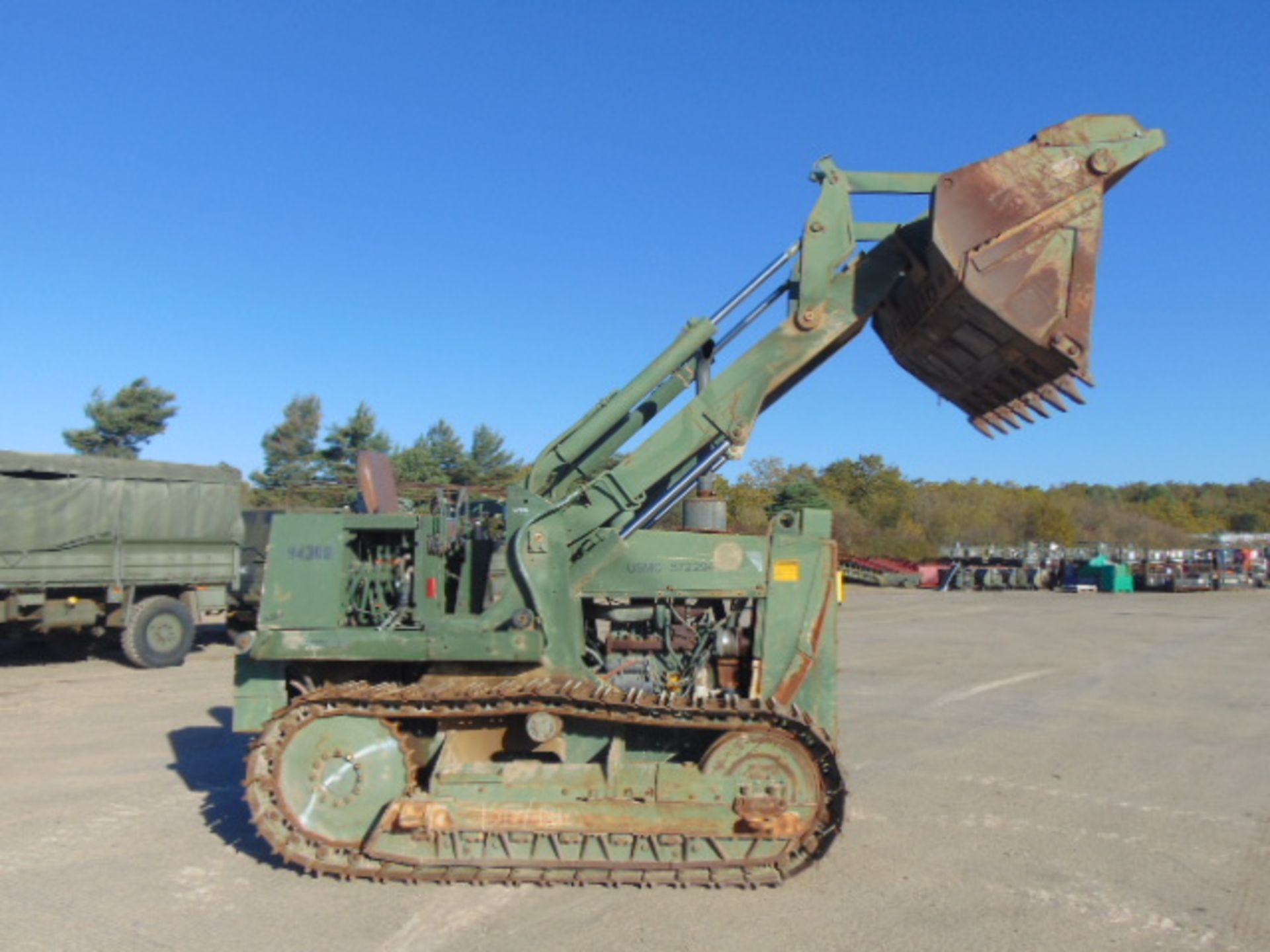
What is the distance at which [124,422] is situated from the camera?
128ft

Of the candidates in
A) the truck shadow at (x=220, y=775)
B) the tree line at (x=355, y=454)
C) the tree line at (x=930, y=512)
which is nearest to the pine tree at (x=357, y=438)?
the tree line at (x=355, y=454)

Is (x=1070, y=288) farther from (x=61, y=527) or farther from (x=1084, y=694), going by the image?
(x=61, y=527)

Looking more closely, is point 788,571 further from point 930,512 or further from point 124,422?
point 930,512

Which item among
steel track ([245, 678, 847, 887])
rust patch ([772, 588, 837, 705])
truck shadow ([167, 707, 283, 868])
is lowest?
truck shadow ([167, 707, 283, 868])

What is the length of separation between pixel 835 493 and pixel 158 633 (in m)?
55.1

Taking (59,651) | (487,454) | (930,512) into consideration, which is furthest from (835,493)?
(59,651)

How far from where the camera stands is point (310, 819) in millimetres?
5949

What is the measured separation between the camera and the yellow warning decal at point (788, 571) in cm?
645

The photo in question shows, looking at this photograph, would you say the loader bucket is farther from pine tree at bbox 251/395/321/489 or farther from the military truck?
pine tree at bbox 251/395/321/489

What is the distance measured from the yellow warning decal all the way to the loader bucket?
179 centimetres

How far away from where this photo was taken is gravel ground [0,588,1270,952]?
5.09 m

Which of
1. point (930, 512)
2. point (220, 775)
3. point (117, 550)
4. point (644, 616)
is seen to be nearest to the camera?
point (644, 616)

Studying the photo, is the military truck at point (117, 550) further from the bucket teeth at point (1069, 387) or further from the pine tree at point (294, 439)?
the pine tree at point (294, 439)

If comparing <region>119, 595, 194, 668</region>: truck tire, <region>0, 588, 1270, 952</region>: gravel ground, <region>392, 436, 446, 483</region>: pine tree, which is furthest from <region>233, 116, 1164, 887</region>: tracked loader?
<region>392, 436, 446, 483</region>: pine tree
